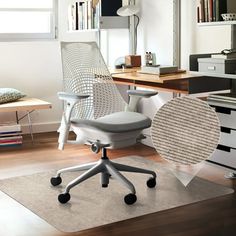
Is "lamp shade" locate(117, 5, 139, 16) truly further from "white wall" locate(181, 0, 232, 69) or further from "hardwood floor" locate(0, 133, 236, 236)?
"hardwood floor" locate(0, 133, 236, 236)

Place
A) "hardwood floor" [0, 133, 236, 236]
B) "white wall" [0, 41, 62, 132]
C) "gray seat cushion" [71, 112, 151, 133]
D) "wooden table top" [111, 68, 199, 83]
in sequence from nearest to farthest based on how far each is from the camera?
1. "hardwood floor" [0, 133, 236, 236]
2. "gray seat cushion" [71, 112, 151, 133]
3. "wooden table top" [111, 68, 199, 83]
4. "white wall" [0, 41, 62, 132]

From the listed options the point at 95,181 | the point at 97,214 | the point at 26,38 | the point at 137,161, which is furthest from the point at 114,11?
the point at 97,214

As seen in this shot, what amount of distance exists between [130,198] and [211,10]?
156 cm

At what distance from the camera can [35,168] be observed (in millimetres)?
4082

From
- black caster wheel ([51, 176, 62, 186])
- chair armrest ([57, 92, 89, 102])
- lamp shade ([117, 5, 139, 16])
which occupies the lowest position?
black caster wheel ([51, 176, 62, 186])

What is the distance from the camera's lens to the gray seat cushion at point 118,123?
3.09 m

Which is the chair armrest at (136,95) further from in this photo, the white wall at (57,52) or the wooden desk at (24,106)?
the wooden desk at (24,106)

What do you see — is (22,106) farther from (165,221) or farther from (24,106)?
(165,221)

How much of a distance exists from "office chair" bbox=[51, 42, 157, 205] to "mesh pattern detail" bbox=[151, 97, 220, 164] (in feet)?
0.44

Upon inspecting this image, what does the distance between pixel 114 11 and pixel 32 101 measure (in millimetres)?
1215

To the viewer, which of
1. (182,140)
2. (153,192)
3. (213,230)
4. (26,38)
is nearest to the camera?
(213,230)

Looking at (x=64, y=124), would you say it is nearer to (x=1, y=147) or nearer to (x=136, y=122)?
(x=136, y=122)

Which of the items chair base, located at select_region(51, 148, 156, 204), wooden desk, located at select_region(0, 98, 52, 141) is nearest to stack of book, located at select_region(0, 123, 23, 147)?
wooden desk, located at select_region(0, 98, 52, 141)

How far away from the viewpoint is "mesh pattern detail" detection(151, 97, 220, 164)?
10.4 ft
